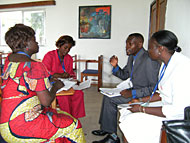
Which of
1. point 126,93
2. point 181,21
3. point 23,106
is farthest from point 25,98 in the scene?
point 181,21

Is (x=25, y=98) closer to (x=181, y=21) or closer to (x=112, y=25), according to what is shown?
(x=181, y=21)

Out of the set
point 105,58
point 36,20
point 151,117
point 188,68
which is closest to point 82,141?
point 151,117

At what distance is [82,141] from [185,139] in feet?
2.19

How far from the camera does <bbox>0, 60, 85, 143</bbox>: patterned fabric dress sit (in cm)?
102

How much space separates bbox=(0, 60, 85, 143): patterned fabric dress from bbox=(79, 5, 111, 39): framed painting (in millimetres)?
3918

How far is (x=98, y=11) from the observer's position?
4707 millimetres

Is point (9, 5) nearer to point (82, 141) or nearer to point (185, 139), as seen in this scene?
point (82, 141)

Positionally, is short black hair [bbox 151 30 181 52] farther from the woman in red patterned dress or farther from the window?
the window

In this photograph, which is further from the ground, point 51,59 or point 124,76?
point 51,59

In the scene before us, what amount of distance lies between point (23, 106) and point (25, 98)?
0.16 feet

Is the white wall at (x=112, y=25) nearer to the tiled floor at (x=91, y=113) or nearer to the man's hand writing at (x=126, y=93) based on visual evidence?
the tiled floor at (x=91, y=113)

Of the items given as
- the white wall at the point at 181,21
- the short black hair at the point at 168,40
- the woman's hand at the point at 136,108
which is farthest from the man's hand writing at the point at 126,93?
the white wall at the point at 181,21

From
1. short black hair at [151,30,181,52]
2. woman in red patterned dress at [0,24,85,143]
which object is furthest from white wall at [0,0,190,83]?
woman in red patterned dress at [0,24,85,143]

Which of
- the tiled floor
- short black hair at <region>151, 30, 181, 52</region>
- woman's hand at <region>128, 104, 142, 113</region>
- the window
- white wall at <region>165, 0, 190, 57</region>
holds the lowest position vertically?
the tiled floor
